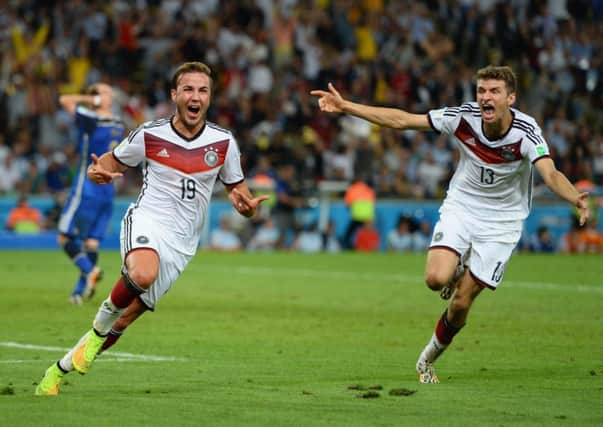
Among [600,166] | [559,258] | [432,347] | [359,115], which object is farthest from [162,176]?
[600,166]

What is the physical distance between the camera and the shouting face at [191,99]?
980cm

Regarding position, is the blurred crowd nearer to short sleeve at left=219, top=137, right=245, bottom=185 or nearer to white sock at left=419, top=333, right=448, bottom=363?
short sleeve at left=219, top=137, right=245, bottom=185

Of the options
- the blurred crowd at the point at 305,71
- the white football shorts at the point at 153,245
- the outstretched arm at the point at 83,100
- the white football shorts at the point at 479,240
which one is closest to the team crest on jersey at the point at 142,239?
the white football shorts at the point at 153,245

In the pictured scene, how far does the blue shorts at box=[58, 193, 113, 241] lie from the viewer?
17781 millimetres

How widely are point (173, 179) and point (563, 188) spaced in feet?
9.79

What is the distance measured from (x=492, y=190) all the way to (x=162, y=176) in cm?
280

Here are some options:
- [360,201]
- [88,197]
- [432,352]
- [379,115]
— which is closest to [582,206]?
[432,352]

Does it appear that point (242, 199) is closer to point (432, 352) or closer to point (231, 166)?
point (231, 166)

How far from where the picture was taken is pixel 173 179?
9898 millimetres

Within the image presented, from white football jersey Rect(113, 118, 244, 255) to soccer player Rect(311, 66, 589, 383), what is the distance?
1196 mm

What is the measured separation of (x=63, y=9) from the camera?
31.6m

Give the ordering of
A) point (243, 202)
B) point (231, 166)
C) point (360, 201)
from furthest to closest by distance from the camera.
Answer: point (360, 201), point (231, 166), point (243, 202)

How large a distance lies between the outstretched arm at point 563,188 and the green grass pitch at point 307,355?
1.36 metres

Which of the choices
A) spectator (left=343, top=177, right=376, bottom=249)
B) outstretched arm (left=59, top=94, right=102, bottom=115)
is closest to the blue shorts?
outstretched arm (left=59, top=94, right=102, bottom=115)
